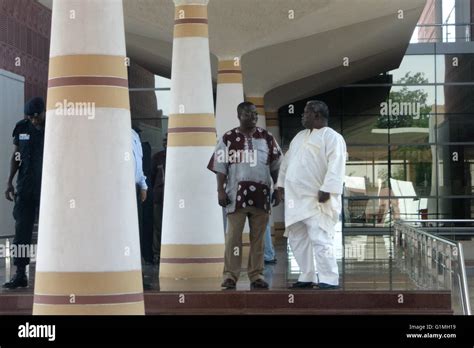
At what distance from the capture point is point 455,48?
32.0 m

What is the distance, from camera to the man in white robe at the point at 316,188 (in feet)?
35.0

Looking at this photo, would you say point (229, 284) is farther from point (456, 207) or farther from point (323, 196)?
point (456, 207)

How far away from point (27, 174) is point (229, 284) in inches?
91.2

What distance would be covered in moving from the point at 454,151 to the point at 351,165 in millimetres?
3001

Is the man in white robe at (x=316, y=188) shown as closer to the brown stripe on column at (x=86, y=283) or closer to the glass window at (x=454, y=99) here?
the brown stripe on column at (x=86, y=283)

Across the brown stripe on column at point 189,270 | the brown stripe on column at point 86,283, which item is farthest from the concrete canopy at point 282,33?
the brown stripe on column at point 86,283

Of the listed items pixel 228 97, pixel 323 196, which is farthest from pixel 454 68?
pixel 323 196

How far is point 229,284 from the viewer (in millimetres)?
11125

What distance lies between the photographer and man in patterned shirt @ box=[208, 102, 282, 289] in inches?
432

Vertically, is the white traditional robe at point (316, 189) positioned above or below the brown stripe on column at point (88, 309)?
above

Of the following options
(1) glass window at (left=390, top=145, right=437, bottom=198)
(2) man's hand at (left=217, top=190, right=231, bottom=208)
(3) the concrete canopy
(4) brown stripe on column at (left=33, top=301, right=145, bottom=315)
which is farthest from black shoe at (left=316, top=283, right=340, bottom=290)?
(1) glass window at (left=390, top=145, right=437, bottom=198)
